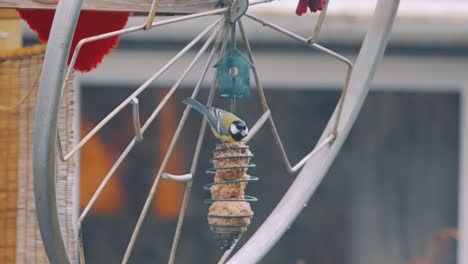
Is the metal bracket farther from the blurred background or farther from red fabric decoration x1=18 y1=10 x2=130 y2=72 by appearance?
the blurred background

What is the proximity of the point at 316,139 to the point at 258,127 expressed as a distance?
10.1 ft

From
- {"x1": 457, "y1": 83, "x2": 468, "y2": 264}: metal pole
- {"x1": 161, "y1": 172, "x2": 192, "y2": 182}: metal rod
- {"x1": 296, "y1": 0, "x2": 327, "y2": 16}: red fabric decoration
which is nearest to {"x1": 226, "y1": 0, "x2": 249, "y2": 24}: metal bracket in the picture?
{"x1": 296, "y1": 0, "x2": 327, "y2": 16}: red fabric decoration

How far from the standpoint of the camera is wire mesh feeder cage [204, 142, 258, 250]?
2.06m

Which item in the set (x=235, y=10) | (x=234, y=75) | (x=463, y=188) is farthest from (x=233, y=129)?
(x=463, y=188)

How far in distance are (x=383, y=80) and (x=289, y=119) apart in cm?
46

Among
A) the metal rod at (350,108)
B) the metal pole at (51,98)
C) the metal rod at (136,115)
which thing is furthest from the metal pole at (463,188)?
the metal pole at (51,98)

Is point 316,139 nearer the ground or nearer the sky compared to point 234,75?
nearer the sky

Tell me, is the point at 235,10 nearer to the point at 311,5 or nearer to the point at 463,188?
the point at 311,5

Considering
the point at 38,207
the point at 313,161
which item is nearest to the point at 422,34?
the point at 313,161

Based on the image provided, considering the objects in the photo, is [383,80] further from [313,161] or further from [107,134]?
[313,161]

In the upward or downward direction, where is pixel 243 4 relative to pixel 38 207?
upward

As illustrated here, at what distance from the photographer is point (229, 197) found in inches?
82.4

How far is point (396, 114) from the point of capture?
5.36m

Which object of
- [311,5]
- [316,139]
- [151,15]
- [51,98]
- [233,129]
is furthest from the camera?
[316,139]
